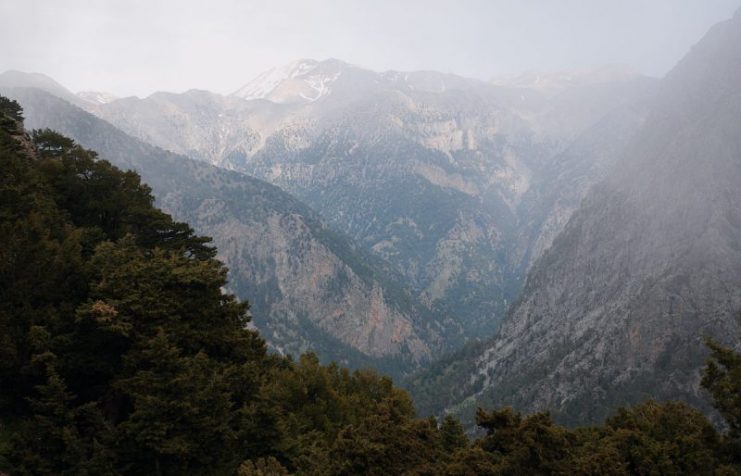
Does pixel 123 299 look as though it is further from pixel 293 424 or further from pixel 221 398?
pixel 293 424

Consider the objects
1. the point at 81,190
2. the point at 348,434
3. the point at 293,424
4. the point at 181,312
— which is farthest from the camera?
the point at 81,190

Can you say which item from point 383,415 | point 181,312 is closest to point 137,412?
point 181,312

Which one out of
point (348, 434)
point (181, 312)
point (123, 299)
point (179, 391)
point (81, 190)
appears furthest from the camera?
point (81, 190)

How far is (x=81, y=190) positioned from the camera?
49594 millimetres

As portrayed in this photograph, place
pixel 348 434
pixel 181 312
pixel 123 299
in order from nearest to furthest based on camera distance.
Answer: pixel 348 434
pixel 123 299
pixel 181 312

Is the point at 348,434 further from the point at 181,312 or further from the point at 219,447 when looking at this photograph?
the point at 181,312

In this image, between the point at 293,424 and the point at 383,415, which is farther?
the point at 293,424

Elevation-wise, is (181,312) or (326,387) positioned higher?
(181,312)

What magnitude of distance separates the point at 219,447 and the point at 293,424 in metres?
10.2

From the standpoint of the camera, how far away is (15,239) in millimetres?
30906

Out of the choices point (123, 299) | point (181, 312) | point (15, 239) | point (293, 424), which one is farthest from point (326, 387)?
point (15, 239)

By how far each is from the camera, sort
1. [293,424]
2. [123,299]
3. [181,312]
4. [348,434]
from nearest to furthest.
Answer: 1. [348,434]
2. [123,299]
3. [181,312]
4. [293,424]

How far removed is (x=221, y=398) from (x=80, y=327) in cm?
831

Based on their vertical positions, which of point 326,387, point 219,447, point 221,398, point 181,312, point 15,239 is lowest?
point 326,387
